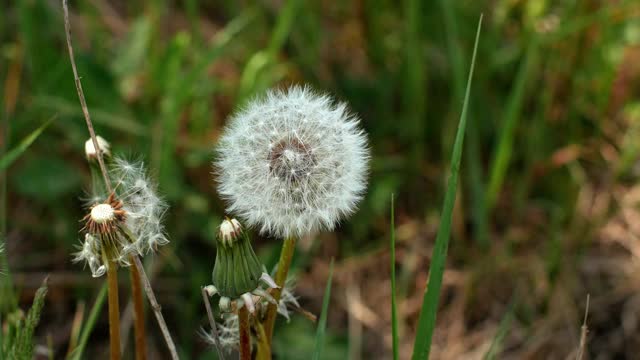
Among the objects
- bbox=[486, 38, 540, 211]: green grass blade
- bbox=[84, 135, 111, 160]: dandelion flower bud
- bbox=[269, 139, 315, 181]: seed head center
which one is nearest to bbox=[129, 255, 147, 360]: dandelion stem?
bbox=[84, 135, 111, 160]: dandelion flower bud

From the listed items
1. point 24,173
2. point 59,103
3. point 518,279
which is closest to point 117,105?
point 59,103

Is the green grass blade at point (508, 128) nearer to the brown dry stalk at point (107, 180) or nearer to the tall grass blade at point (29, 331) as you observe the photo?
the brown dry stalk at point (107, 180)

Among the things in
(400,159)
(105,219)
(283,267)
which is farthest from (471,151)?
(105,219)

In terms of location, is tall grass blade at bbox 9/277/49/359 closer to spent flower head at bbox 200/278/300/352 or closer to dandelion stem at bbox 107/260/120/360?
dandelion stem at bbox 107/260/120/360

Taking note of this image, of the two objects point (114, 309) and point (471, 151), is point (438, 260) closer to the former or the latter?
point (114, 309)

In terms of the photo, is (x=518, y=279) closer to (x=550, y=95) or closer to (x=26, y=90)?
(x=550, y=95)
